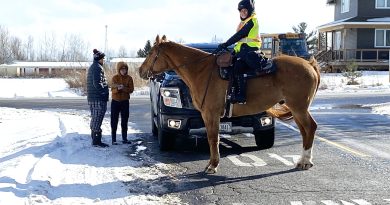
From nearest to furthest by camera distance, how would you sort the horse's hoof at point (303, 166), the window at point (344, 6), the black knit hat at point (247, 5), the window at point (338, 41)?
the black knit hat at point (247, 5)
the horse's hoof at point (303, 166)
the window at point (344, 6)
the window at point (338, 41)

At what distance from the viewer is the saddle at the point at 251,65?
29.1 feet

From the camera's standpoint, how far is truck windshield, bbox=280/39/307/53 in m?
43.8

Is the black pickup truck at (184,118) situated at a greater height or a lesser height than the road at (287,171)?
greater

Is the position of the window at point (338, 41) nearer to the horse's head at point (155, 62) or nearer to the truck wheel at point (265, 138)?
the truck wheel at point (265, 138)

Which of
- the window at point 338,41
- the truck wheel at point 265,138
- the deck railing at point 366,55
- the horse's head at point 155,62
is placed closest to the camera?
the horse's head at point 155,62

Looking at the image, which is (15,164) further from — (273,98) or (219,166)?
(273,98)

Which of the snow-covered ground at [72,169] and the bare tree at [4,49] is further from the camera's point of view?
the bare tree at [4,49]

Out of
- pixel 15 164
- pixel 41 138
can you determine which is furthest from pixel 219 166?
pixel 41 138

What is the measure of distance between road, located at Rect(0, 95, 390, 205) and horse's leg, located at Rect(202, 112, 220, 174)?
7.3 inches

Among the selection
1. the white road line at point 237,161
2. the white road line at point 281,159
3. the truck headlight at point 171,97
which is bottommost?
the white road line at point 237,161

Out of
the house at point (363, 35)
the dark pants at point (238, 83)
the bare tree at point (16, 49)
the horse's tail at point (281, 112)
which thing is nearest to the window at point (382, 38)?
the house at point (363, 35)

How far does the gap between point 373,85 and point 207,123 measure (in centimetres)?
2698

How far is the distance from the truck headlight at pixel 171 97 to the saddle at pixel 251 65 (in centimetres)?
152

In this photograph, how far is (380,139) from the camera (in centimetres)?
1259
